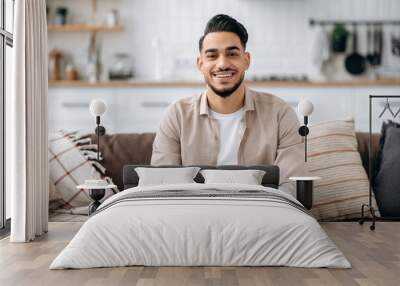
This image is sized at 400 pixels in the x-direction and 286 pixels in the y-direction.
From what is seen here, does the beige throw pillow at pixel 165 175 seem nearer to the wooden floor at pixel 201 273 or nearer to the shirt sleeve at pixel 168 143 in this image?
the shirt sleeve at pixel 168 143

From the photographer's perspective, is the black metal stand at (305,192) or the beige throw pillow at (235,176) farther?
the black metal stand at (305,192)

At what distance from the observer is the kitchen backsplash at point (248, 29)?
27.2 ft

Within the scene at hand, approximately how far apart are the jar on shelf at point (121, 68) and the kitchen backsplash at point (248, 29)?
94 millimetres

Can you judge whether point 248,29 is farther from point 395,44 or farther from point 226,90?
point 226,90

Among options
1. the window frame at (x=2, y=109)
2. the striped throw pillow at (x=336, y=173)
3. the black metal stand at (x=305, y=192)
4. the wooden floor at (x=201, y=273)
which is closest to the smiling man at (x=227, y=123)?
the striped throw pillow at (x=336, y=173)

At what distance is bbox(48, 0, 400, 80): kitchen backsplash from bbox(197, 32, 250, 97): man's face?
304 centimetres

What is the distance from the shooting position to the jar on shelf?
828 cm

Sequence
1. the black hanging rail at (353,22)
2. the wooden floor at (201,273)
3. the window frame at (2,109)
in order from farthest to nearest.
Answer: the black hanging rail at (353,22) < the window frame at (2,109) < the wooden floor at (201,273)

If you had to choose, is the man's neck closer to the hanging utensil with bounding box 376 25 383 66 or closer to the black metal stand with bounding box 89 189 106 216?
the black metal stand with bounding box 89 189 106 216

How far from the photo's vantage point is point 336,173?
4.98 meters

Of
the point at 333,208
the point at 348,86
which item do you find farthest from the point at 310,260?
the point at 348,86

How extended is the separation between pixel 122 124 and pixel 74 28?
1311 millimetres

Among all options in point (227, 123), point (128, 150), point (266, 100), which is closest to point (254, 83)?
point (266, 100)

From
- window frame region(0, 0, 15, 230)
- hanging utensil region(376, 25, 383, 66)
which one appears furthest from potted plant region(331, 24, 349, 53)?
window frame region(0, 0, 15, 230)
